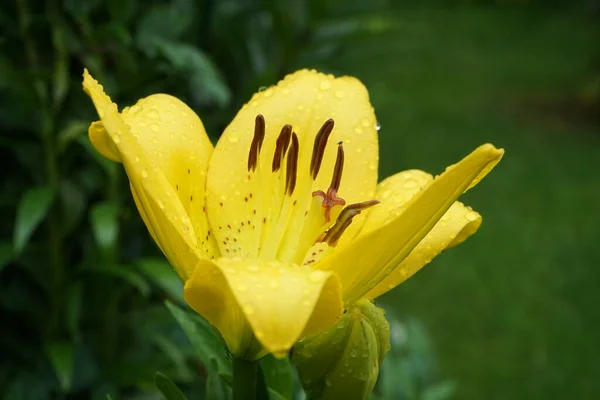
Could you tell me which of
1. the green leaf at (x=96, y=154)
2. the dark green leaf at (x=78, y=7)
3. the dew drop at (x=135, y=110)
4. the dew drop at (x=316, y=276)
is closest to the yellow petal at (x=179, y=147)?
the dew drop at (x=135, y=110)

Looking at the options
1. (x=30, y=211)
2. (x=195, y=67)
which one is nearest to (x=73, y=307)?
(x=30, y=211)

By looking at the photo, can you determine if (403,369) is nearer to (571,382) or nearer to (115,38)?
(115,38)

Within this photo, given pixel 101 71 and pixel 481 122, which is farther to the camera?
pixel 481 122

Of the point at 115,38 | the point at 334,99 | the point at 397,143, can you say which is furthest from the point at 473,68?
the point at 334,99

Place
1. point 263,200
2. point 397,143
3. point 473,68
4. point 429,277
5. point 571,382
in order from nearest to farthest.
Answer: point 263,200 < point 571,382 < point 429,277 < point 397,143 < point 473,68

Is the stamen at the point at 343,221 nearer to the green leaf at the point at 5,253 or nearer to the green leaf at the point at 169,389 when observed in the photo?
the green leaf at the point at 169,389

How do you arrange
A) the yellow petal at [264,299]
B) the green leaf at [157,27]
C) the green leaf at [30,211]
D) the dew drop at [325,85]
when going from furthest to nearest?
1. the green leaf at [157,27]
2. the green leaf at [30,211]
3. the dew drop at [325,85]
4. the yellow petal at [264,299]

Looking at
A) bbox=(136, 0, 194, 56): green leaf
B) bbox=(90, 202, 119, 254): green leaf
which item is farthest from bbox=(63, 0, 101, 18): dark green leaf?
bbox=(90, 202, 119, 254): green leaf
